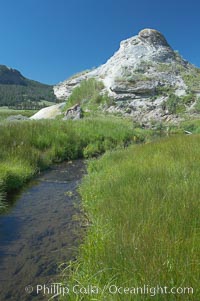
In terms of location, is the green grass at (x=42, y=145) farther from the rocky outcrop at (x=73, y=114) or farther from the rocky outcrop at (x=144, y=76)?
the rocky outcrop at (x=144, y=76)

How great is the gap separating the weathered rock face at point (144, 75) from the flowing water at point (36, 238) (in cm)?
3139

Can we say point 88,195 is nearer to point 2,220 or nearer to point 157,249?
point 2,220

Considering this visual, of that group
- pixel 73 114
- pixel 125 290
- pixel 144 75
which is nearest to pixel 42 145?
pixel 125 290

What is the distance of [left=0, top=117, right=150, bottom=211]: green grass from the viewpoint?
27.7 ft

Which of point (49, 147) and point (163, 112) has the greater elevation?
point (163, 112)

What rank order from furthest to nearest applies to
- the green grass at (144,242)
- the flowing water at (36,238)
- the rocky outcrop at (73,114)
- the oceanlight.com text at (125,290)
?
the rocky outcrop at (73,114)
the flowing water at (36,238)
the green grass at (144,242)
the oceanlight.com text at (125,290)

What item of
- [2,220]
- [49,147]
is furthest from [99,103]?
[2,220]

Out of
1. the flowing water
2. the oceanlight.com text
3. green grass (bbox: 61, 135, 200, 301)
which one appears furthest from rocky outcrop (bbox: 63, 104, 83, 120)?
the oceanlight.com text

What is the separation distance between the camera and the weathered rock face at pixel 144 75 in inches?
1598

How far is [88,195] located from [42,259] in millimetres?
2472

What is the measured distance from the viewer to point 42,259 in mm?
4023

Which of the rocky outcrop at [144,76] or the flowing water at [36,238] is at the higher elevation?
the rocky outcrop at [144,76]

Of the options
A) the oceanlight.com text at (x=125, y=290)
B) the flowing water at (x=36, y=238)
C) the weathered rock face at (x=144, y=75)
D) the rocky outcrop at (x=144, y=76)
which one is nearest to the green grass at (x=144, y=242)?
the oceanlight.com text at (x=125, y=290)

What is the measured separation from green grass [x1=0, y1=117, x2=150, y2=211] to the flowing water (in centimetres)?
82
